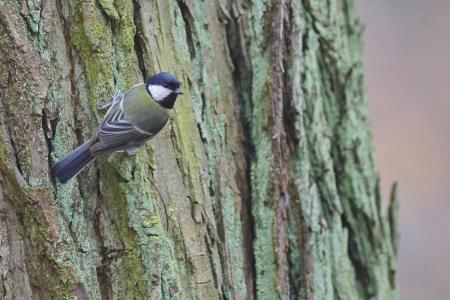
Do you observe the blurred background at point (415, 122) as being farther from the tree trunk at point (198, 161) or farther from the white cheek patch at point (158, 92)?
the white cheek patch at point (158, 92)

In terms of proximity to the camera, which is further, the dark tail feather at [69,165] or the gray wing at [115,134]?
the gray wing at [115,134]

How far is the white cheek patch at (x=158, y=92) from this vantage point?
236 centimetres

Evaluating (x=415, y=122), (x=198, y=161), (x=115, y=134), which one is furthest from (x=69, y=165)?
(x=415, y=122)

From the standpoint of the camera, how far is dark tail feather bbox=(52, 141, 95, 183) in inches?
85.0

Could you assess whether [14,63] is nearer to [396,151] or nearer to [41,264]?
[41,264]

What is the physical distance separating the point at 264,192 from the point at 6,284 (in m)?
0.94

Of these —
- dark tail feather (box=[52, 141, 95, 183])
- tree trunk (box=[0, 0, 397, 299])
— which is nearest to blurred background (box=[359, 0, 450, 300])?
tree trunk (box=[0, 0, 397, 299])

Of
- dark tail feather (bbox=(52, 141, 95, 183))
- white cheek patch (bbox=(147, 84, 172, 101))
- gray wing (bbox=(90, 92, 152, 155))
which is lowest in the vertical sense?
dark tail feather (bbox=(52, 141, 95, 183))

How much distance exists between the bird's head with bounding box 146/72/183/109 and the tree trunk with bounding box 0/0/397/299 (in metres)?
0.06

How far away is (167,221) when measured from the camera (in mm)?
2395

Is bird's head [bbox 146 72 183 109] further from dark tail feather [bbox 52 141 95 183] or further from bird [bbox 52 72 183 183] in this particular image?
dark tail feather [bbox 52 141 95 183]

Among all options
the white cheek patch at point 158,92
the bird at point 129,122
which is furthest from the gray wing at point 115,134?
the white cheek patch at point 158,92

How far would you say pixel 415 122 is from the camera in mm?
6754

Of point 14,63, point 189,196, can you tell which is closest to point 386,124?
point 189,196
